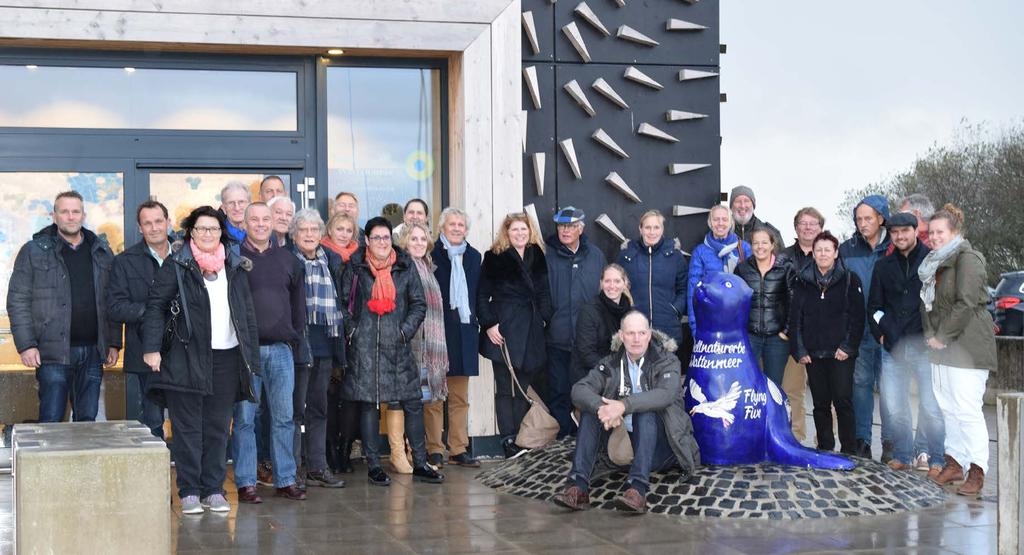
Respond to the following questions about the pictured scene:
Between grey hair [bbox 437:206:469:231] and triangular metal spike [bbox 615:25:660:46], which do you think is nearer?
grey hair [bbox 437:206:469:231]

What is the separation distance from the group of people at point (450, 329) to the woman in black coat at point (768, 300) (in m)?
0.02

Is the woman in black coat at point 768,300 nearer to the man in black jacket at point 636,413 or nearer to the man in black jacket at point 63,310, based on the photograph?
the man in black jacket at point 636,413

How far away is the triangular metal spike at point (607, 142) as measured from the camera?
1102 centimetres

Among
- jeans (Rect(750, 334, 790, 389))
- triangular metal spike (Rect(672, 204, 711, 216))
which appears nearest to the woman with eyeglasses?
jeans (Rect(750, 334, 790, 389))

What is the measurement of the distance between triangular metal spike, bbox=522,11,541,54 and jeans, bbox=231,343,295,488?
376 centimetres

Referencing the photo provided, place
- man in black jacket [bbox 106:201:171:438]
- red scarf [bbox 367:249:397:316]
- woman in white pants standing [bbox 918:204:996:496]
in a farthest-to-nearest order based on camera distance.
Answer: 1. red scarf [bbox 367:249:397:316]
2. woman in white pants standing [bbox 918:204:996:496]
3. man in black jacket [bbox 106:201:171:438]

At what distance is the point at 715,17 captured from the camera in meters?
11.5

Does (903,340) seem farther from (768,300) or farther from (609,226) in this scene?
(609,226)

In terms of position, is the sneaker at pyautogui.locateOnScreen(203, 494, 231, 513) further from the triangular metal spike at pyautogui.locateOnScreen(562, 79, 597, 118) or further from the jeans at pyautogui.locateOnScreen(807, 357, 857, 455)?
the triangular metal spike at pyautogui.locateOnScreen(562, 79, 597, 118)

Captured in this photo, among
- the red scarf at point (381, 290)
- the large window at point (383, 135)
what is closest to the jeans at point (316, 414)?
the red scarf at point (381, 290)

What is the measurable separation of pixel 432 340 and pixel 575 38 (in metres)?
3.06

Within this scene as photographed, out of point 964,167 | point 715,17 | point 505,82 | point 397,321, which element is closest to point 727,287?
point 397,321

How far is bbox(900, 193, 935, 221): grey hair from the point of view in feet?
33.9

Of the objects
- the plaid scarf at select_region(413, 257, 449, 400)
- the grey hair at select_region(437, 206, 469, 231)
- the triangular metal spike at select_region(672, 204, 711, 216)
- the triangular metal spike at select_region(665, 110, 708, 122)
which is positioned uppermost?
the triangular metal spike at select_region(665, 110, 708, 122)
